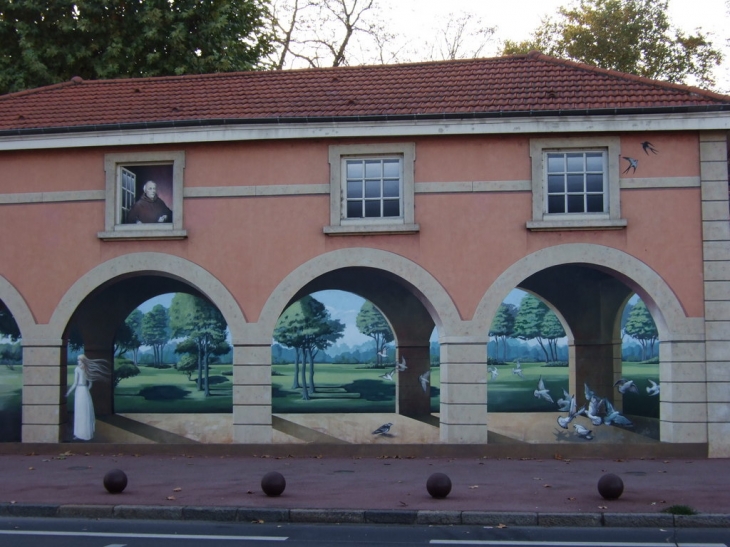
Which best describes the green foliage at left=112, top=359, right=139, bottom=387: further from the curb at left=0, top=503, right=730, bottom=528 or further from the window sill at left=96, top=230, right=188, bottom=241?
the curb at left=0, top=503, right=730, bottom=528

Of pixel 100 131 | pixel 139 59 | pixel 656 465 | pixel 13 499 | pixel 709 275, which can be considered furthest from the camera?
pixel 139 59

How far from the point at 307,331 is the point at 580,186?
5.73 m

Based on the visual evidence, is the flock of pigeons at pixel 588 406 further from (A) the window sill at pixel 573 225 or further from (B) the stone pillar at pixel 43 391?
(B) the stone pillar at pixel 43 391

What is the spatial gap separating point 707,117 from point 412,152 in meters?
5.05

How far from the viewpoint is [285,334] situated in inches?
683

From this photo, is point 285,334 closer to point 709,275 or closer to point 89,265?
point 89,265

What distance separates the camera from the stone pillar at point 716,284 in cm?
1542

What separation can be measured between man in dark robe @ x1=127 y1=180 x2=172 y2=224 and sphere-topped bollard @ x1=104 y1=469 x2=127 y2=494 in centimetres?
653

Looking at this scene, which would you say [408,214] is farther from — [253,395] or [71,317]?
[71,317]

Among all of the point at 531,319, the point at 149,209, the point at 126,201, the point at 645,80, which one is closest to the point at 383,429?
the point at 531,319

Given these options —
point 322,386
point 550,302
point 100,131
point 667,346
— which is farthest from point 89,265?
point 667,346

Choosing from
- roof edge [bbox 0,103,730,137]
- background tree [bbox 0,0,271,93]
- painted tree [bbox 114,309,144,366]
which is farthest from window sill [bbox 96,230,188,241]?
background tree [bbox 0,0,271,93]

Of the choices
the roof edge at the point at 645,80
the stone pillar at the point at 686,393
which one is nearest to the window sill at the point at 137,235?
the roof edge at the point at 645,80

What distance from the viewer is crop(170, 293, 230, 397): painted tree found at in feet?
57.9
